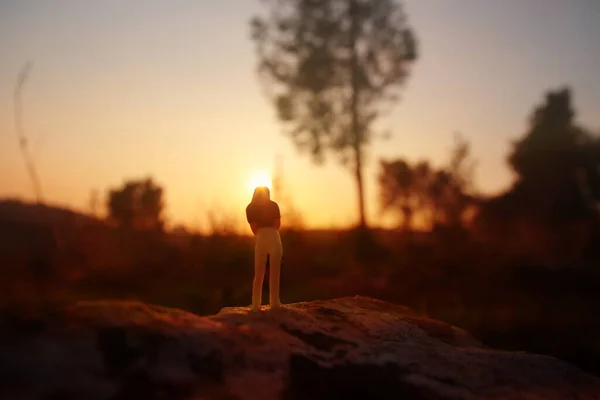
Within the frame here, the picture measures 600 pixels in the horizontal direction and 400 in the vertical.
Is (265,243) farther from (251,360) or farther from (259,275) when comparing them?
(251,360)

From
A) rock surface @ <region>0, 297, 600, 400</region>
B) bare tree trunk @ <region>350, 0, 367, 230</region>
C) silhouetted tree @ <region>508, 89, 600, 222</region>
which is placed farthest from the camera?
silhouetted tree @ <region>508, 89, 600, 222</region>

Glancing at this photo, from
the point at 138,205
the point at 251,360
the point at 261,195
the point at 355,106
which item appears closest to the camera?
the point at 251,360

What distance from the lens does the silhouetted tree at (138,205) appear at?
29.4ft

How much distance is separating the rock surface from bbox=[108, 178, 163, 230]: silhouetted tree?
526 cm

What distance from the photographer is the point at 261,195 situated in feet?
13.6

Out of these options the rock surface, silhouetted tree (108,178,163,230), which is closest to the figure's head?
the rock surface

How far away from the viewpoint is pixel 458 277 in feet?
40.2

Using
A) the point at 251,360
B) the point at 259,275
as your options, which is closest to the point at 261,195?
the point at 259,275

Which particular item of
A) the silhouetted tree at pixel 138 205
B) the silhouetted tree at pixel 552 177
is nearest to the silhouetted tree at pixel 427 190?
the silhouetted tree at pixel 552 177

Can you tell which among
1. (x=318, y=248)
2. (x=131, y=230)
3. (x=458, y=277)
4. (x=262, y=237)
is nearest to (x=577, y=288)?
(x=458, y=277)

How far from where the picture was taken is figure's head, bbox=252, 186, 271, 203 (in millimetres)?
4148

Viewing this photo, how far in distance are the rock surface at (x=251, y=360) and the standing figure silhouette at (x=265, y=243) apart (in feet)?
0.50

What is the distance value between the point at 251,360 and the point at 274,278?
0.93 meters

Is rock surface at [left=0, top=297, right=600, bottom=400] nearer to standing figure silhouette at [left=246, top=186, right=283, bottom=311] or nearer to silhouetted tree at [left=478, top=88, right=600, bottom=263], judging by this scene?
standing figure silhouette at [left=246, top=186, right=283, bottom=311]
